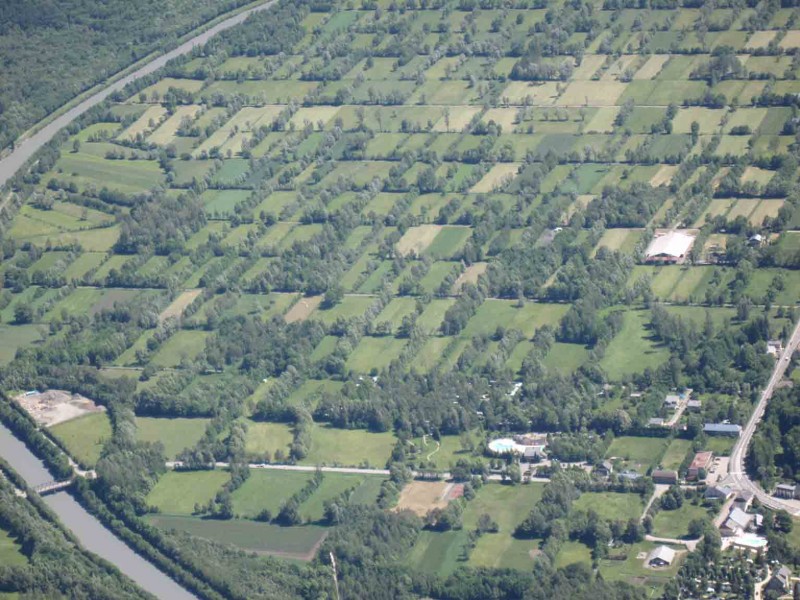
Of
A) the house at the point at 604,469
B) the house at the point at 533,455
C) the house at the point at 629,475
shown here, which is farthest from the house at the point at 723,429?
the house at the point at 533,455

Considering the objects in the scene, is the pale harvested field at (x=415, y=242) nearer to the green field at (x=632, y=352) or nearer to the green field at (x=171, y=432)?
the green field at (x=632, y=352)

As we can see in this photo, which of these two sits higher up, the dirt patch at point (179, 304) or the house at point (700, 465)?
the house at point (700, 465)

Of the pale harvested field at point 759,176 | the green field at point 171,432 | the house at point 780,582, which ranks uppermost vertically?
the house at point 780,582

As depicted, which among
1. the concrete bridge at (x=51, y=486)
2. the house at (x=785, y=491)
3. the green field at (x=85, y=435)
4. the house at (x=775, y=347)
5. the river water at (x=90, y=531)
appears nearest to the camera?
the house at (x=785, y=491)

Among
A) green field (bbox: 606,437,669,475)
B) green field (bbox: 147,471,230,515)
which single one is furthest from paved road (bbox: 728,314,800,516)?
green field (bbox: 147,471,230,515)

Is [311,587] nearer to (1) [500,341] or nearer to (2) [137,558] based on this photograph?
(2) [137,558]
